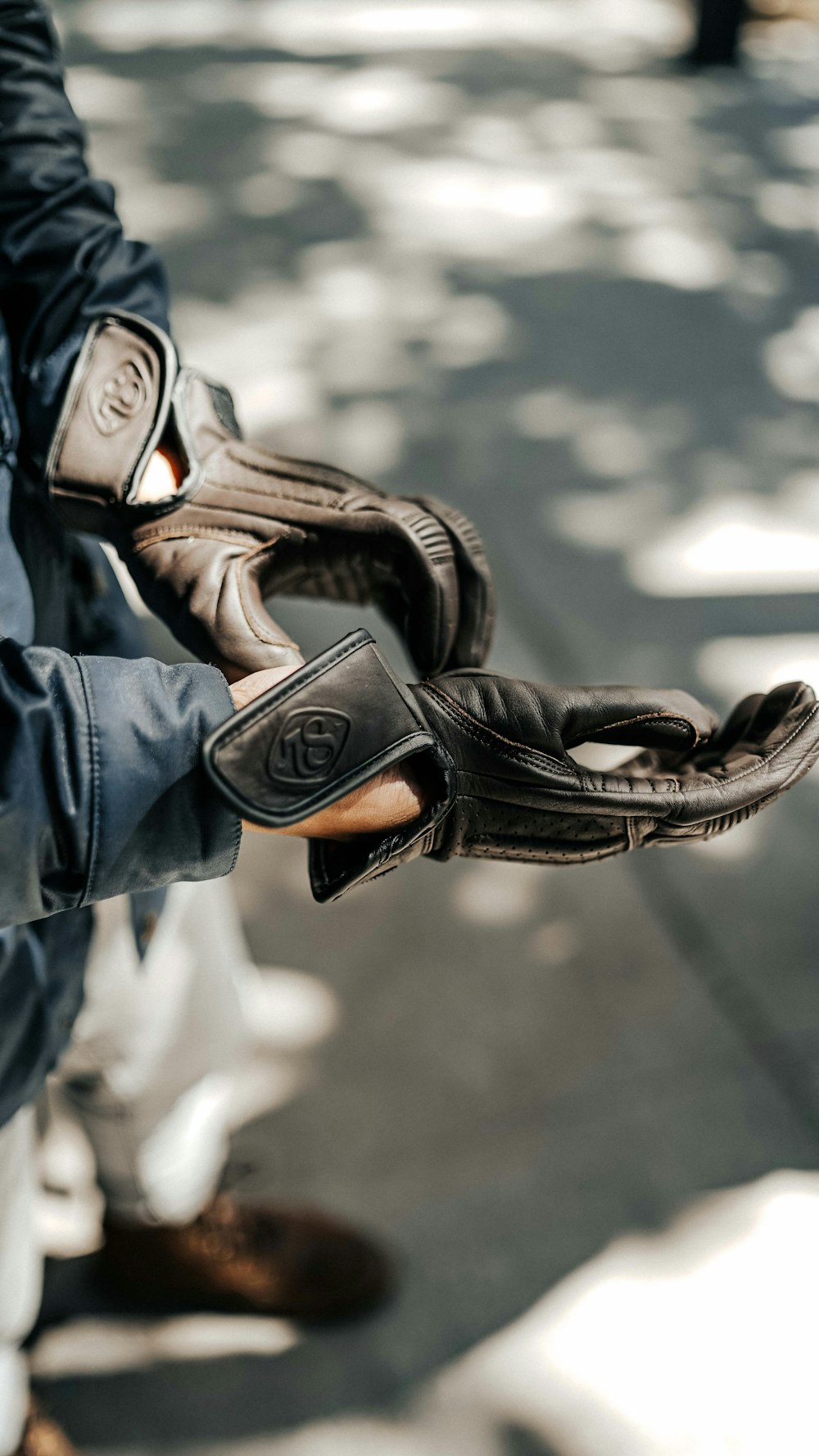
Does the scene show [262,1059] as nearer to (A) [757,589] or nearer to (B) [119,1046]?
(B) [119,1046]

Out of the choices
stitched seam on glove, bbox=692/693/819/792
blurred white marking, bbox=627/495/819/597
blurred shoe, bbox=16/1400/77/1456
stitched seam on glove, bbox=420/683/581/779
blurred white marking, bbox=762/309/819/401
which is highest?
stitched seam on glove, bbox=420/683/581/779

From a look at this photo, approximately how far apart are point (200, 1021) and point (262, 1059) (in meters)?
0.30

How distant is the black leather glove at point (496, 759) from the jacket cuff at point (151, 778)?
1.0 inches

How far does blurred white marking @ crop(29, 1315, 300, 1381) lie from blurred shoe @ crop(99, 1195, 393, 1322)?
0.02 meters

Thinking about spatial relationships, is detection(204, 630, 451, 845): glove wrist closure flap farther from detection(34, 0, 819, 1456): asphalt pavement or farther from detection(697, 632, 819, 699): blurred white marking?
detection(697, 632, 819, 699): blurred white marking

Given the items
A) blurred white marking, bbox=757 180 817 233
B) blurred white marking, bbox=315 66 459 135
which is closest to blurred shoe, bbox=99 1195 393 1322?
blurred white marking, bbox=757 180 817 233

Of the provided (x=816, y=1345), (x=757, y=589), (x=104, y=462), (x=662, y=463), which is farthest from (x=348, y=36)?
(x=816, y=1345)

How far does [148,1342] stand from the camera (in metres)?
1.33

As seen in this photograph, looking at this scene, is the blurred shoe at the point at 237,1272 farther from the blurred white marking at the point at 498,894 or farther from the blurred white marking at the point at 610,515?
the blurred white marking at the point at 610,515

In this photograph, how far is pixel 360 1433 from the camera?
1.24 metres

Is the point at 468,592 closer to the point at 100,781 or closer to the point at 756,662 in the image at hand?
the point at 100,781

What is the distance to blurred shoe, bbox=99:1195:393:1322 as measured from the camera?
1341mm

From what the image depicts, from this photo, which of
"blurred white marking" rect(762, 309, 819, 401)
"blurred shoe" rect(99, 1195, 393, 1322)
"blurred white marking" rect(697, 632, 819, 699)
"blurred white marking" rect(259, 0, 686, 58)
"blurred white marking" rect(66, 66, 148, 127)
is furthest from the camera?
"blurred white marking" rect(259, 0, 686, 58)

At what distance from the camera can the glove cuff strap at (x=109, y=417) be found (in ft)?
2.74
